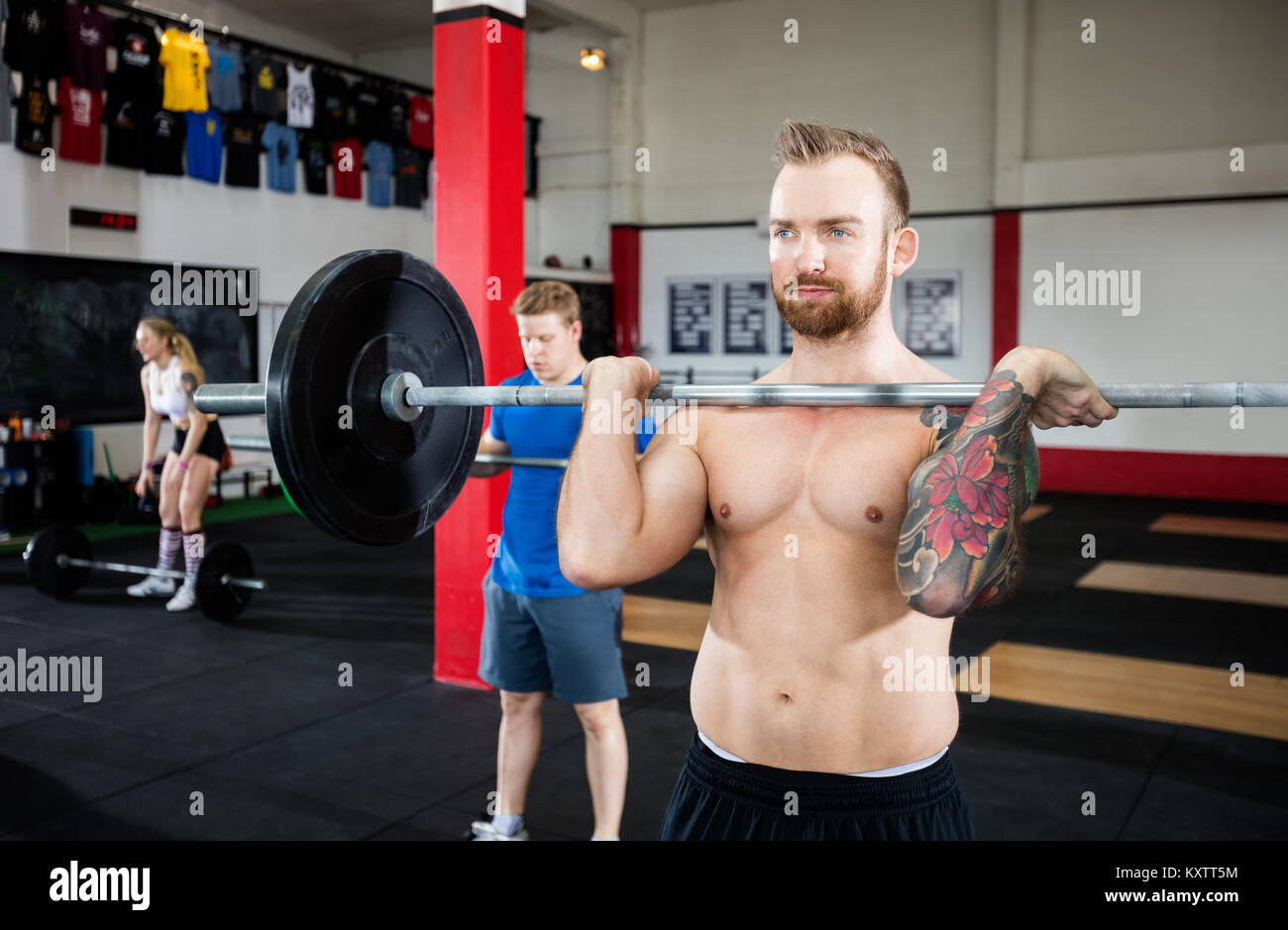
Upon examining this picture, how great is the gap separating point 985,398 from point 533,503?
1.68 metres

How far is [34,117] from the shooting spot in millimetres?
7828

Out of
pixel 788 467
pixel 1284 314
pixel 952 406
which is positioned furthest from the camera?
pixel 1284 314

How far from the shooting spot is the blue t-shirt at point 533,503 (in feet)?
9.37

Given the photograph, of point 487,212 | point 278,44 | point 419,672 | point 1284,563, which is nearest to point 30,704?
point 419,672

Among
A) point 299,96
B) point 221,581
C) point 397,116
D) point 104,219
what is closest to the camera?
point 221,581

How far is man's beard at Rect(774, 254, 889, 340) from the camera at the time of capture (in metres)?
1.54

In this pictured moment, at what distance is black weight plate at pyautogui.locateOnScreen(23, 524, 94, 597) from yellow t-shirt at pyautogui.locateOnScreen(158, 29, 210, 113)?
421cm

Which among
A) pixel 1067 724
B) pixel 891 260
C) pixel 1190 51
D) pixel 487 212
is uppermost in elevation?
pixel 1190 51

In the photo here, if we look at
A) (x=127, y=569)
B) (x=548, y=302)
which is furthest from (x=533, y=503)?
(x=127, y=569)

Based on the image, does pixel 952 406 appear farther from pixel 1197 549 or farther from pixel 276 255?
pixel 276 255

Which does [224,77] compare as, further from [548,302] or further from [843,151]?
[843,151]

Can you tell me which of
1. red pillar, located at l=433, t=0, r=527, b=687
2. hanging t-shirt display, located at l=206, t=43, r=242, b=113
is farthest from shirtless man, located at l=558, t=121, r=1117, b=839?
hanging t-shirt display, located at l=206, t=43, r=242, b=113

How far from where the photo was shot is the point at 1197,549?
7629 mm

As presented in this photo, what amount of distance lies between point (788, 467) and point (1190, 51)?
9759 mm
